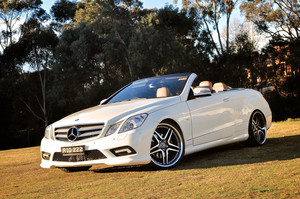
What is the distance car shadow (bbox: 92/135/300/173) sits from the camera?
615cm

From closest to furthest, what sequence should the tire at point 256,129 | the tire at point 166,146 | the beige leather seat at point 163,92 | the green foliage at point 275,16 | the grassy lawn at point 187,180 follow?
the grassy lawn at point 187,180, the tire at point 166,146, the beige leather seat at point 163,92, the tire at point 256,129, the green foliage at point 275,16

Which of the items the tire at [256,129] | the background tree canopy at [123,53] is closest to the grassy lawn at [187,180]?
the tire at [256,129]

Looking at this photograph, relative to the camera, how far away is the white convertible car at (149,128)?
5680 mm

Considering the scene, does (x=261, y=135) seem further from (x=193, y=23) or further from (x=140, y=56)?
(x=193, y=23)

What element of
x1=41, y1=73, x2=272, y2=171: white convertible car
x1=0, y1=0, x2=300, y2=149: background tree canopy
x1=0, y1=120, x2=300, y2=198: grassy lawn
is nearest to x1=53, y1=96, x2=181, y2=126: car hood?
x1=41, y1=73, x2=272, y2=171: white convertible car

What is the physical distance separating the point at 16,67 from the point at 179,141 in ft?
134

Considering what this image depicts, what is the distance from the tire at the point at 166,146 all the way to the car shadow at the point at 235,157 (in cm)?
15

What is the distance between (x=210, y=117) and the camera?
23.0ft

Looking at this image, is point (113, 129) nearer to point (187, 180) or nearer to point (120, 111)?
point (120, 111)

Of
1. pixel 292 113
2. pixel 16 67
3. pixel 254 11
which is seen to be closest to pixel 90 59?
pixel 16 67

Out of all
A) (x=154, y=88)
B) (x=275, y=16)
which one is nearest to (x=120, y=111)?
(x=154, y=88)

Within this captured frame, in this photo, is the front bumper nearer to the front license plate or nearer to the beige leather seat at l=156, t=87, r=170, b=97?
the front license plate

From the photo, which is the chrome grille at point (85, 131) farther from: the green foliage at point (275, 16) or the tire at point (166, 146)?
the green foliage at point (275, 16)

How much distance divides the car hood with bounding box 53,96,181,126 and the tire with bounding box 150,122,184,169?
34cm
